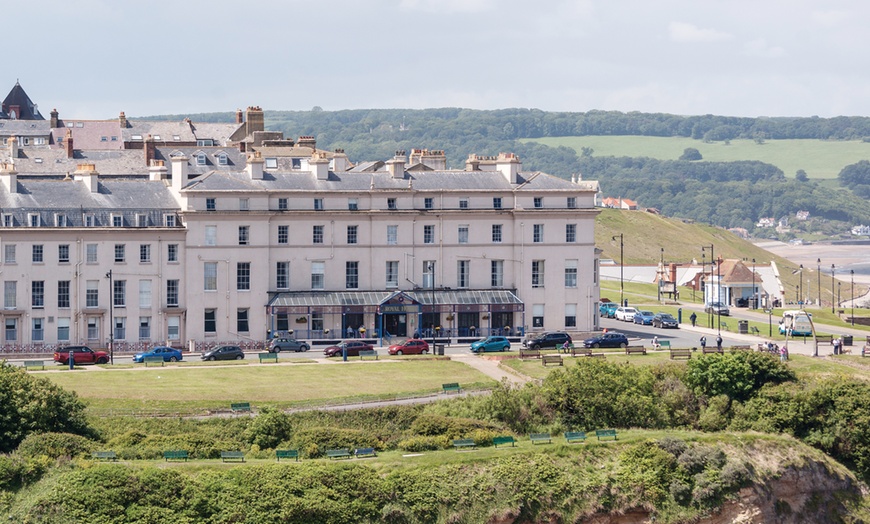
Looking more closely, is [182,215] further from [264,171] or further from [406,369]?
[406,369]

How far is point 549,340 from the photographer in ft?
302

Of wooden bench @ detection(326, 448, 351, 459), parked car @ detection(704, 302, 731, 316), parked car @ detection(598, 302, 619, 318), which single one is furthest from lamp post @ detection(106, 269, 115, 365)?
parked car @ detection(704, 302, 731, 316)

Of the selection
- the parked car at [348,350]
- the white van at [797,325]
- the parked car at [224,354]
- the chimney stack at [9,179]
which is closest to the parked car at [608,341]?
the parked car at [348,350]

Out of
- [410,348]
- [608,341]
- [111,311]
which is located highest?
[111,311]

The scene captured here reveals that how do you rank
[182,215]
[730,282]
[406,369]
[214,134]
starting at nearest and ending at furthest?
[406,369], [182,215], [730,282], [214,134]

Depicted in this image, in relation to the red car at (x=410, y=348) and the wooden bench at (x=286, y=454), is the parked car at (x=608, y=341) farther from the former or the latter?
the wooden bench at (x=286, y=454)

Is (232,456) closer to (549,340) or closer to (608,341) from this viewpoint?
(549,340)

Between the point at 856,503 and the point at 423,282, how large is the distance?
3505 cm

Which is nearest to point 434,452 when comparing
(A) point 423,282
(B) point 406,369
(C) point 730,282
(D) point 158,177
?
(B) point 406,369

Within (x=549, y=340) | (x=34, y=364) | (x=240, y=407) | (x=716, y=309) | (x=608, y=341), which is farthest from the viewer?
(x=716, y=309)

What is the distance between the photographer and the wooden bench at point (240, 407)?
236ft

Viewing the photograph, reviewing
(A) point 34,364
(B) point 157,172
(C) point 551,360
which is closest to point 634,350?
(C) point 551,360

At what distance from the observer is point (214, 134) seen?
14238 cm

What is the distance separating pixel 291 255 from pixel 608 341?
20565mm
